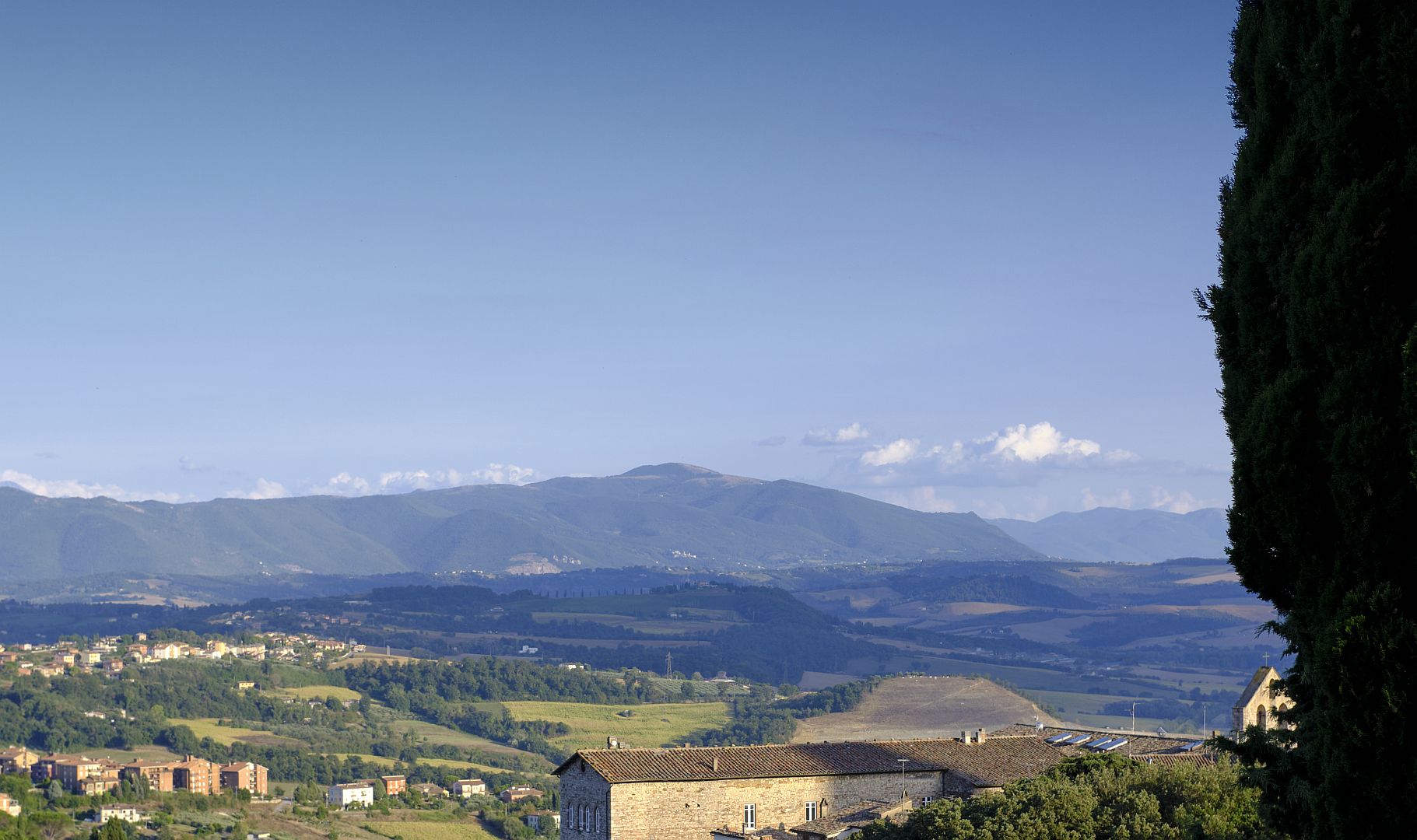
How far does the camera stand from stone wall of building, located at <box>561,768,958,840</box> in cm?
4816

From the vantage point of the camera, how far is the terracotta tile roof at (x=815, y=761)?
49.2 m

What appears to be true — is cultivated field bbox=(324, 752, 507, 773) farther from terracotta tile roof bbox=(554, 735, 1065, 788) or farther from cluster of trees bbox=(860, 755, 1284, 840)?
cluster of trees bbox=(860, 755, 1284, 840)

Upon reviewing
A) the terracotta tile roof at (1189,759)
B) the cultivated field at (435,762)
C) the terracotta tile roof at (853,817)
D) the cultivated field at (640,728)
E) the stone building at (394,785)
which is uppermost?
the terracotta tile roof at (1189,759)

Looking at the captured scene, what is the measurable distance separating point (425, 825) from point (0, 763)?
203 ft

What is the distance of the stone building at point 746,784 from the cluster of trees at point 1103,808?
1040 cm

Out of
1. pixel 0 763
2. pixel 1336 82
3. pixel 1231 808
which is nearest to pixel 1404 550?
pixel 1336 82

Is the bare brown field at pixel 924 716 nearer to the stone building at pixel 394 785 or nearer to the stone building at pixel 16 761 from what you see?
the stone building at pixel 394 785

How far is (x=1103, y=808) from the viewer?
34.9 meters

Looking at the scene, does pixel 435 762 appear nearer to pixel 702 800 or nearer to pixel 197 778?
pixel 197 778

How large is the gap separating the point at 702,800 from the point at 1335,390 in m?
37.8

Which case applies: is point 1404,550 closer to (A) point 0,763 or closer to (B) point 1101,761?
(B) point 1101,761

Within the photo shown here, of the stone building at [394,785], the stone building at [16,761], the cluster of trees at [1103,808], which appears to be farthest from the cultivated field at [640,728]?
the cluster of trees at [1103,808]

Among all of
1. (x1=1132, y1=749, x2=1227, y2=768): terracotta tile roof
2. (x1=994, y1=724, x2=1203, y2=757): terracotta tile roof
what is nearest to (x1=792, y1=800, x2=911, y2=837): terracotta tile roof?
(x1=994, y1=724, x2=1203, y2=757): terracotta tile roof

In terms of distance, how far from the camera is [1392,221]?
13102mm
